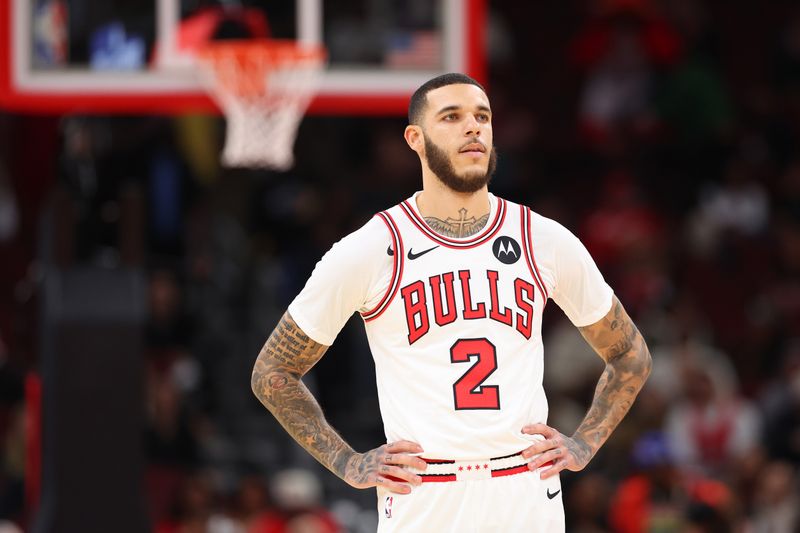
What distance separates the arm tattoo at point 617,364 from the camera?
17.4 ft

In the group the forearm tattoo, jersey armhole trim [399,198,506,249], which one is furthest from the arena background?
jersey armhole trim [399,198,506,249]

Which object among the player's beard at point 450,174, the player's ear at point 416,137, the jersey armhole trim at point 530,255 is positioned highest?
the player's ear at point 416,137

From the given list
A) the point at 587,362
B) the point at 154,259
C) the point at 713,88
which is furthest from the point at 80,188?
the point at 713,88

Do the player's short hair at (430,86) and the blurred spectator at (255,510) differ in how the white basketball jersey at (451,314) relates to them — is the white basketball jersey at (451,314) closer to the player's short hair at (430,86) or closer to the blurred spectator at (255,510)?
the player's short hair at (430,86)

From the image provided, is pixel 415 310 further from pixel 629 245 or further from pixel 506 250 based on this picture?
pixel 629 245

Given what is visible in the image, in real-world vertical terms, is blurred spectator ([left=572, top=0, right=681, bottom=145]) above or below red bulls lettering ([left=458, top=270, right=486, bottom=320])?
above

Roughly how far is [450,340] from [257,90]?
5182mm

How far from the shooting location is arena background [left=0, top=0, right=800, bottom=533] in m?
9.30

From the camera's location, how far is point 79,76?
967cm

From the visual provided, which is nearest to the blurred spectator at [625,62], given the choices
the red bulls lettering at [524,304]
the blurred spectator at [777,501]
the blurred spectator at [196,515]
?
the blurred spectator at [777,501]

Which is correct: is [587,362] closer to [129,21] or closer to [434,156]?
[129,21]

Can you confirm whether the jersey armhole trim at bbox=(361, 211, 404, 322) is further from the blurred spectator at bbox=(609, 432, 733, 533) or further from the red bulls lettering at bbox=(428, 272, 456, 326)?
the blurred spectator at bbox=(609, 432, 733, 533)

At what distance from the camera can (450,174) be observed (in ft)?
16.3

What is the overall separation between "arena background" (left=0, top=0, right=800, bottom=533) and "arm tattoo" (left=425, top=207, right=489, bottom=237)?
446 cm
